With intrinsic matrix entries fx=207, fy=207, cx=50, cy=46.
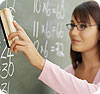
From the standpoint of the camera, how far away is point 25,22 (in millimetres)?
860

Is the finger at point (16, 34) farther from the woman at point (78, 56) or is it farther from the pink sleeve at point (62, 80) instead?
the pink sleeve at point (62, 80)

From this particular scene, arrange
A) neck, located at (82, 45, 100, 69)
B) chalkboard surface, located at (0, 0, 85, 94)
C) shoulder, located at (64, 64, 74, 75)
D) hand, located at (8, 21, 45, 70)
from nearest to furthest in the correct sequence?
1. hand, located at (8, 21, 45, 70)
2. chalkboard surface, located at (0, 0, 85, 94)
3. neck, located at (82, 45, 100, 69)
4. shoulder, located at (64, 64, 74, 75)

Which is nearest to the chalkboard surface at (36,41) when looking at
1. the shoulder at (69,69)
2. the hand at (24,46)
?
the shoulder at (69,69)

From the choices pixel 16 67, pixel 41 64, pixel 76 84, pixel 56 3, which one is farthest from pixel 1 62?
pixel 56 3

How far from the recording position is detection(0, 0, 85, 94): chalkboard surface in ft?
2.67

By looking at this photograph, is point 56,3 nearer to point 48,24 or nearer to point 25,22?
point 48,24

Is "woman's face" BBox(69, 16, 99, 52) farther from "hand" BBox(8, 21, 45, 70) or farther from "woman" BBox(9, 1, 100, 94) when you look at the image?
"hand" BBox(8, 21, 45, 70)

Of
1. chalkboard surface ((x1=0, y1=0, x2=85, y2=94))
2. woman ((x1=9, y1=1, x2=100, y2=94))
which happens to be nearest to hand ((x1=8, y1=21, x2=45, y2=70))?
woman ((x1=9, y1=1, x2=100, y2=94))

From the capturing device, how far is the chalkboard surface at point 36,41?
815 millimetres

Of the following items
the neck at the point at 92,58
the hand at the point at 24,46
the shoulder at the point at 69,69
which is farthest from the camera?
the shoulder at the point at 69,69

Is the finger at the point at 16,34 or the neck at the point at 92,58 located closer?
the finger at the point at 16,34

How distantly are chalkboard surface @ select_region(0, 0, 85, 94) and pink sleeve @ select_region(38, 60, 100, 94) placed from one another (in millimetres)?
178

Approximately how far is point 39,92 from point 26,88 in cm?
9

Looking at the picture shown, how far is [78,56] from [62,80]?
0.43m
